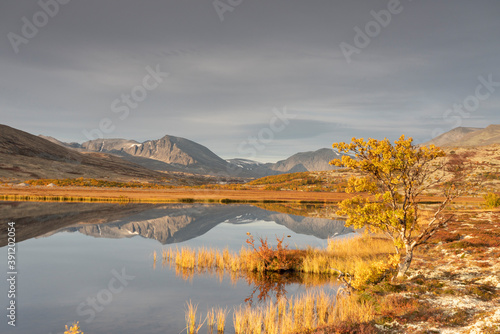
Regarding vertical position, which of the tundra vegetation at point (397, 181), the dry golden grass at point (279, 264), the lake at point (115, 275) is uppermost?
the tundra vegetation at point (397, 181)

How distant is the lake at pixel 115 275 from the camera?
14812mm

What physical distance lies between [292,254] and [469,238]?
16.3 m

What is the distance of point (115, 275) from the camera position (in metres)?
22.1

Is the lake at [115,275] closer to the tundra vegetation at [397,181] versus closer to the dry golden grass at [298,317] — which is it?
the dry golden grass at [298,317]

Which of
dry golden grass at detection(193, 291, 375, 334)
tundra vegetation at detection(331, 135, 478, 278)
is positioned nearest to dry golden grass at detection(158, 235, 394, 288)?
tundra vegetation at detection(331, 135, 478, 278)

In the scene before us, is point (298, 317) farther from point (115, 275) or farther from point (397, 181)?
point (115, 275)

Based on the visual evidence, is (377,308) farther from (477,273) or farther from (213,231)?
(213,231)

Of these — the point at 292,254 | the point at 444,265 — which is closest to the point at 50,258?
the point at 292,254

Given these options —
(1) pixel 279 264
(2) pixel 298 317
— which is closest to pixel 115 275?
(1) pixel 279 264

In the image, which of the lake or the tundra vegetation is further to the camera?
the tundra vegetation

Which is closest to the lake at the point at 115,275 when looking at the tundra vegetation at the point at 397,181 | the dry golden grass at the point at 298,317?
the dry golden grass at the point at 298,317

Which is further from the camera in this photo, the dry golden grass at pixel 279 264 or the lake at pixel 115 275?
the dry golden grass at pixel 279 264

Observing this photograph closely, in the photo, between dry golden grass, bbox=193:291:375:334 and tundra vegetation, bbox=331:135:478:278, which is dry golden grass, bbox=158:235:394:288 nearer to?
tundra vegetation, bbox=331:135:478:278

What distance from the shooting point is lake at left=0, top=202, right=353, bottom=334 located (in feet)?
48.6
